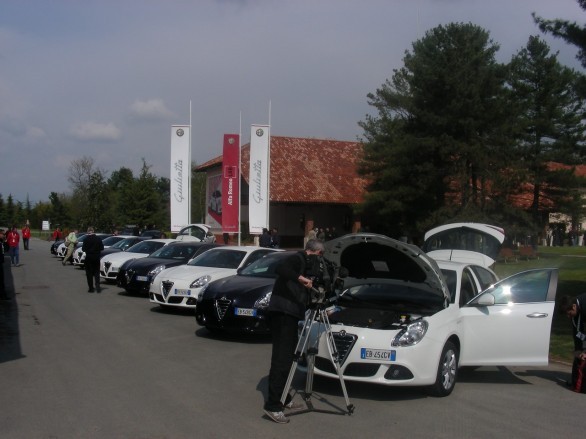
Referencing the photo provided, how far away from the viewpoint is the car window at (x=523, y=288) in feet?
28.5

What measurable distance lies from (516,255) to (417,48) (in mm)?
12620

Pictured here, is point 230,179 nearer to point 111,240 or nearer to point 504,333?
point 111,240

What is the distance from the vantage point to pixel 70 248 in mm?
30703

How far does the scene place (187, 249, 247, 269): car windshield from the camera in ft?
49.5

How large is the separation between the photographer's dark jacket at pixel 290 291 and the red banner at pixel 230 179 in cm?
2255

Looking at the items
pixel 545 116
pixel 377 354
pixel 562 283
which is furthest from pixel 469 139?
pixel 377 354

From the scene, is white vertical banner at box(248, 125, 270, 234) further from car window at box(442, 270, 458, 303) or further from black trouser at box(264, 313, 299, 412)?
black trouser at box(264, 313, 299, 412)

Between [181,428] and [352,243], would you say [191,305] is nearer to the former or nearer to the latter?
[352,243]

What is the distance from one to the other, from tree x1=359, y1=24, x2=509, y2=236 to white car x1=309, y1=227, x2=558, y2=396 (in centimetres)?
2469

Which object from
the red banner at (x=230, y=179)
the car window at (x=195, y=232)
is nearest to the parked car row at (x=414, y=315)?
the car window at (x=195, y=232)

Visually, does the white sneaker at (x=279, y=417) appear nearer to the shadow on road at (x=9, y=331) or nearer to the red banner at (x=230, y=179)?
the shadow on road at (x=9, y=331)

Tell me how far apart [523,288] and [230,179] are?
69.7ft

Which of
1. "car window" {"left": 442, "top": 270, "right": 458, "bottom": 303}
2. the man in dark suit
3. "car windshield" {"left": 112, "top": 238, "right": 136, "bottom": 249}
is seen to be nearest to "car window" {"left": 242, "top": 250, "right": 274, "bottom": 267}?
the man in dark suit

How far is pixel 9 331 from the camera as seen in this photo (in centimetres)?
1202
